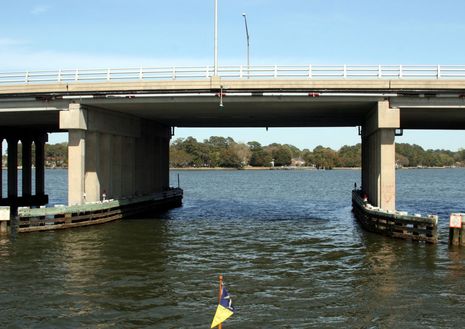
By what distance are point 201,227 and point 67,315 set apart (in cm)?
2407

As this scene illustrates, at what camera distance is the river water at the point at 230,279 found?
1820 centimetres

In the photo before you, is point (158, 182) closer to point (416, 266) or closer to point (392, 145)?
point (392, 145)

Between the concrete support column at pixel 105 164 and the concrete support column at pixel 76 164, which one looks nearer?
the concrete support column at pixel 76 164

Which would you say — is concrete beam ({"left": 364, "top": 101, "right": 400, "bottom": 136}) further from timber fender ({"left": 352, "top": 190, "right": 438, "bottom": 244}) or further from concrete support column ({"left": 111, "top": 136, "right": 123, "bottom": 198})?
concrete support column ({"left": 111, "top": 136, "right": 123, "bottom": 198})

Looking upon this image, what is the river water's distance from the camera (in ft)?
59.7

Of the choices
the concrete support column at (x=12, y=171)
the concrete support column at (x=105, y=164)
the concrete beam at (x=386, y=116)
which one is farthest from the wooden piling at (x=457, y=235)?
the concrete support column at (x=12, y=171)

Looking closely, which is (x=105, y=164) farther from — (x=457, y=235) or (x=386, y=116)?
(x=457, y=235)

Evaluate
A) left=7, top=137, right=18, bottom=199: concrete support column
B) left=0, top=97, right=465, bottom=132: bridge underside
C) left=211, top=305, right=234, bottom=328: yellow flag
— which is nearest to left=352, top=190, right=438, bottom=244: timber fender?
left=0, top=97, right=465, bottom=132: bridge underside

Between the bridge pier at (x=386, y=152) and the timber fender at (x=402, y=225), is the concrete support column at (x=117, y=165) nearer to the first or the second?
the timber fender at (x=402, y=225)

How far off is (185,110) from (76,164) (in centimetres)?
999

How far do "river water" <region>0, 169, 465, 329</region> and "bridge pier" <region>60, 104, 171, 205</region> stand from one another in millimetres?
4557

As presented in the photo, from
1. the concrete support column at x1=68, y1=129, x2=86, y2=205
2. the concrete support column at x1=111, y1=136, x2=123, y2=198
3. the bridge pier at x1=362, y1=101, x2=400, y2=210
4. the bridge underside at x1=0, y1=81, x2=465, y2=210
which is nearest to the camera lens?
the bridge pier at x1=362, y1=101, x2=400, y2=210

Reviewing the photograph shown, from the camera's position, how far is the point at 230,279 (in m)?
23.7

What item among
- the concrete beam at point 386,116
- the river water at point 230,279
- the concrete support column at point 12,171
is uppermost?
the concrete beam at point 386,116
